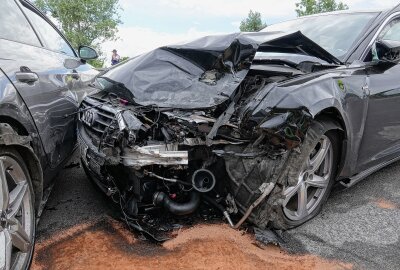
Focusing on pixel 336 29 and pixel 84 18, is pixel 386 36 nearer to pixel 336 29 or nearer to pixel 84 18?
pixel 336 29

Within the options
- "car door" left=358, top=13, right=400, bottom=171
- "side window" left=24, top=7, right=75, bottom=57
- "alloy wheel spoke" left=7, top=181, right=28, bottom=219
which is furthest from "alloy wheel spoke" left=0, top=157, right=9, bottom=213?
"car door" left=358, top=13, right=400, bottom=171

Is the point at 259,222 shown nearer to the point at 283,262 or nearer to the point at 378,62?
the point at 283,262

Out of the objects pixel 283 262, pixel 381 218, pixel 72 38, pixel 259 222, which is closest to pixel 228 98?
pixel 259 222

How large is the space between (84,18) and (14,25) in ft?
83.7

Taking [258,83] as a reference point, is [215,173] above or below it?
below

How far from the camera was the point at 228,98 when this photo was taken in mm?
3031

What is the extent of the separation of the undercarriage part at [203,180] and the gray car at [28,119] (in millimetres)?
1053

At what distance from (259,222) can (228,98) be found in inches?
37.7

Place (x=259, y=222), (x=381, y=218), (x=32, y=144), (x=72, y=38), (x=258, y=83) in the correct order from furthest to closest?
(x=72, y=38) < (x=381, y=218) < (x=258, y=83) < (x=259, y=222) < (x=32, y=144)

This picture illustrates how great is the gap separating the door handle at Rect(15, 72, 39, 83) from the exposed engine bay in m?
0.57

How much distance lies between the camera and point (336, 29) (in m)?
4.12

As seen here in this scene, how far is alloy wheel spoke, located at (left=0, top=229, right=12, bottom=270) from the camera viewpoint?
207cm

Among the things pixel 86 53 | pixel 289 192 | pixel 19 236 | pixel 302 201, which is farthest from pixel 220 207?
pixel 86 53

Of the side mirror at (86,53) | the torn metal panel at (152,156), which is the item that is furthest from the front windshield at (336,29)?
the side mirror at (86,53)
